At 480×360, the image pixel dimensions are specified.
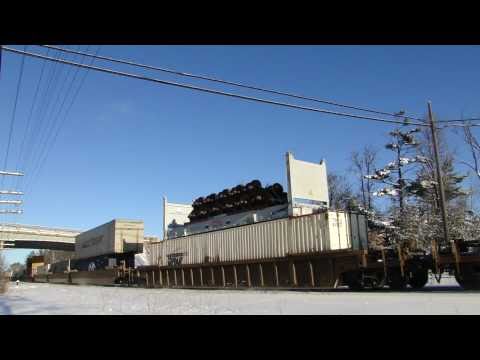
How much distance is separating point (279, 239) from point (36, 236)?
6076 cm

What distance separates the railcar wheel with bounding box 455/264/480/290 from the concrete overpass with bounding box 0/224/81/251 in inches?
2539

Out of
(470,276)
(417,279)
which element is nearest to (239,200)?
(417,279)

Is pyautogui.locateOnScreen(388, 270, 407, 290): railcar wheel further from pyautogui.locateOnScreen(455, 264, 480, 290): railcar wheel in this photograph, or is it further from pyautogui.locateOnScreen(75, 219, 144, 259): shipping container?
pyautogui.locateOnScreen(75, 219, 144, 259): shipping container

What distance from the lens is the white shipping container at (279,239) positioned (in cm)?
1864

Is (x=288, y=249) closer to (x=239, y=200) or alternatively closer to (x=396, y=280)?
(x=396, y=280)

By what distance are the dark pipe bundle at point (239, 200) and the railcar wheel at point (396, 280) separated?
7.24 metres

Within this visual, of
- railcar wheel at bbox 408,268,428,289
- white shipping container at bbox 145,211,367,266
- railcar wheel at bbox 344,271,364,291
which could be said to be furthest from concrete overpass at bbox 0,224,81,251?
railcar wheel at bbox 408,268,428,289

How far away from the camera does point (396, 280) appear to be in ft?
55.9

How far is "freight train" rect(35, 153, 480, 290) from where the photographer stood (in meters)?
16.5
